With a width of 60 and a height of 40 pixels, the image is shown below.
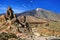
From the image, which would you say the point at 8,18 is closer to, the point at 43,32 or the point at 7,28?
the point at 7,28

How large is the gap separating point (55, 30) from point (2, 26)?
2286 cm

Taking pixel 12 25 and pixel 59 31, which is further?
pixel 59 31

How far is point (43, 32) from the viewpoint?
7175cm

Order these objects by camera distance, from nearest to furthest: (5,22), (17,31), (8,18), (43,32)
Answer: (17,31) < (5,22) < (8,18) < (43,32)

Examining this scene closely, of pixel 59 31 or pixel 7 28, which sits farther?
pixel 59 31

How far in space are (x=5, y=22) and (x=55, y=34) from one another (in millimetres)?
18432

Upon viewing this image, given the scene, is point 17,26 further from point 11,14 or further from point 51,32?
point 51,32

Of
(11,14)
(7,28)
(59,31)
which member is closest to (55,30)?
(59,31)

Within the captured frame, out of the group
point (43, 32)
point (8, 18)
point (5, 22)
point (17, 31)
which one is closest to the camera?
point (17, 31)

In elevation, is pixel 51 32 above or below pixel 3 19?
below

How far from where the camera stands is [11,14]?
7044cm

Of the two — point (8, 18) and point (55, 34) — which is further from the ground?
point (8, 18)

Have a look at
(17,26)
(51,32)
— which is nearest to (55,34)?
(51,32)

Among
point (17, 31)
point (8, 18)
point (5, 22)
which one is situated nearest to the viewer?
point (17, 31)
